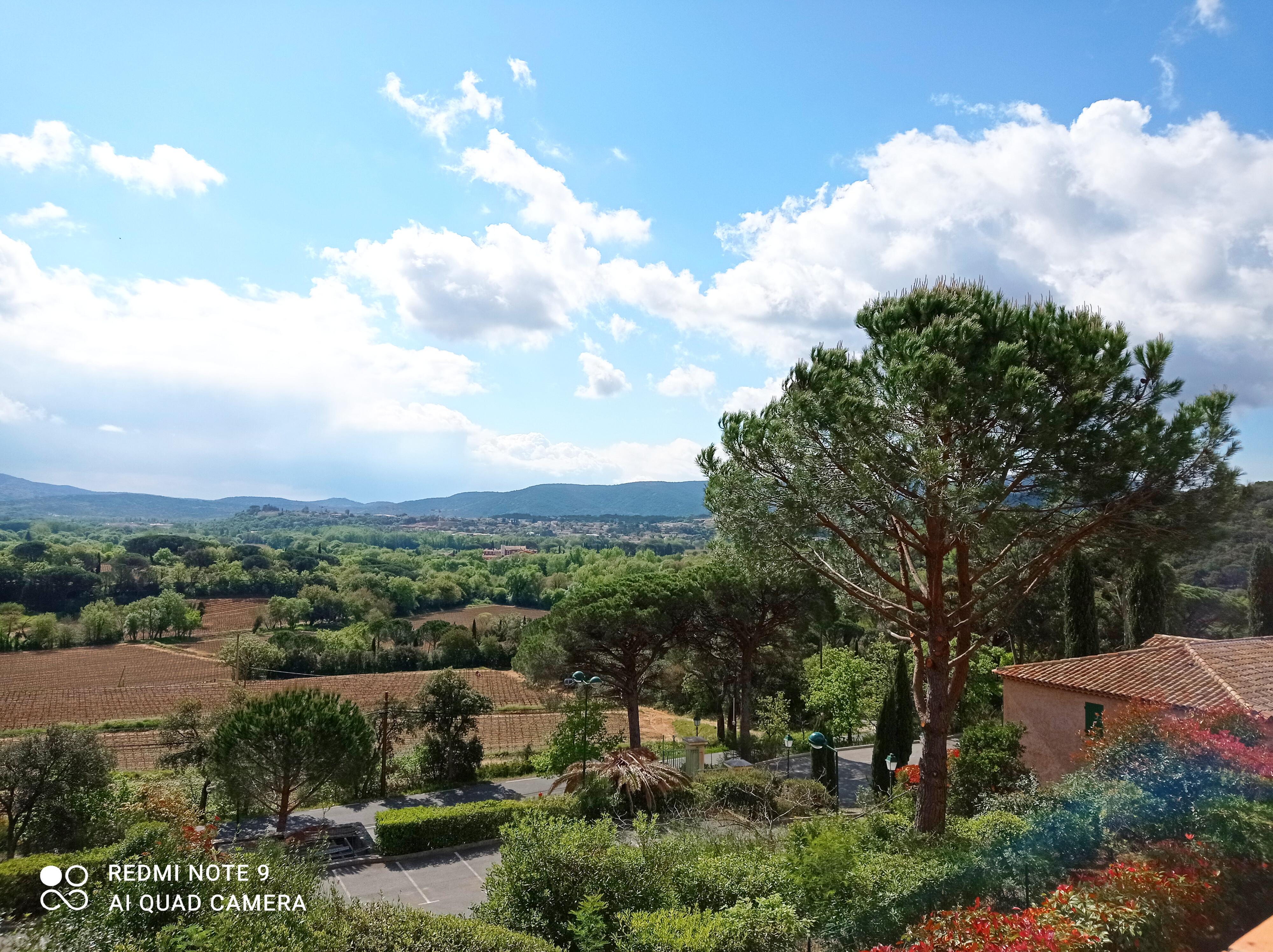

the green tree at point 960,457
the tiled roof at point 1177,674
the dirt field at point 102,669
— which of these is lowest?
the dirt field at point 102,669

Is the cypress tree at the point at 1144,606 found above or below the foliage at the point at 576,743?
above

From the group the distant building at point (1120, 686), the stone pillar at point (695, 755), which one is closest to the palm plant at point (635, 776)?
the stone pillar at point (695, 755)

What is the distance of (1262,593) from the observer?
95.2 feet

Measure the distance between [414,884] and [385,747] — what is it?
22.5ft

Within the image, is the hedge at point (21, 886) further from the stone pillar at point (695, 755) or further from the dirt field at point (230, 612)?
the dirt field at point (230, 612)

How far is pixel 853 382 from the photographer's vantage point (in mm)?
11172

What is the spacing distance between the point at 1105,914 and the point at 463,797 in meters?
16.7

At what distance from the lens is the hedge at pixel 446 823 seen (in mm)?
15070

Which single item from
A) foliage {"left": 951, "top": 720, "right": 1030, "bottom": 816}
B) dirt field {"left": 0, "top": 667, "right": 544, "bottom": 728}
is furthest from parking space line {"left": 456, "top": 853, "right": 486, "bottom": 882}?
dirt field {"left": 0, "top": 667, "right": 544, "bottom": 728}

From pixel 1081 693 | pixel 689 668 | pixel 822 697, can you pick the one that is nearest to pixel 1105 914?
pixel 1081 693

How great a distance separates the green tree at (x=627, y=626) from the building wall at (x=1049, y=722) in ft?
30.8

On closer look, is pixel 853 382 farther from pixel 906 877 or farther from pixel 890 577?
pixel 906 877

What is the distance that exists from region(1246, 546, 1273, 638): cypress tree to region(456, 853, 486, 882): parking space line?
102ft

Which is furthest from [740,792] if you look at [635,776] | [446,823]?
[446,823]
